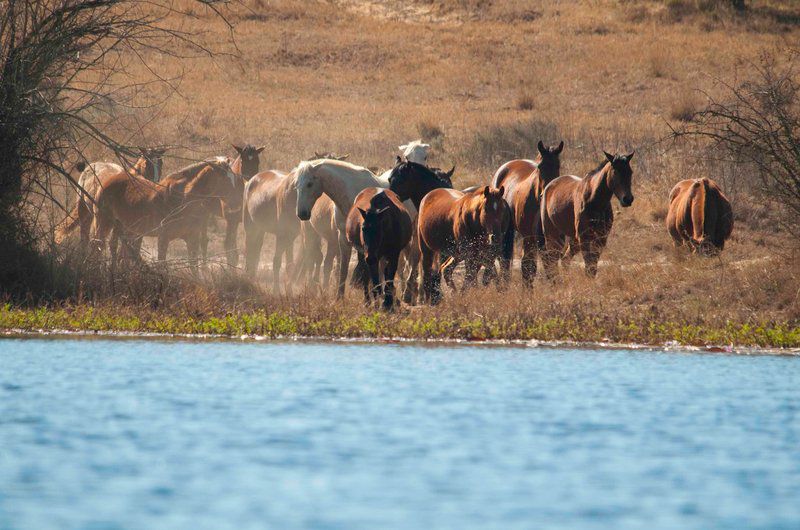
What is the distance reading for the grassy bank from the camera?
13438 millimetres

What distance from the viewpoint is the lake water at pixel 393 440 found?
6484 mm

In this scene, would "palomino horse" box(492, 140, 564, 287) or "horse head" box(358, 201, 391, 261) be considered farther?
"palomino horse" box(492, 140, 564, 287)

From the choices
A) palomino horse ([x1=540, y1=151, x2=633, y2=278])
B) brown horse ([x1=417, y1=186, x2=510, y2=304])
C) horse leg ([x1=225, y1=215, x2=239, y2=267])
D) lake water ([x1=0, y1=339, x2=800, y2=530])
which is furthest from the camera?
horse leg ([x1=225, y1=215, x2=239, y2=267])

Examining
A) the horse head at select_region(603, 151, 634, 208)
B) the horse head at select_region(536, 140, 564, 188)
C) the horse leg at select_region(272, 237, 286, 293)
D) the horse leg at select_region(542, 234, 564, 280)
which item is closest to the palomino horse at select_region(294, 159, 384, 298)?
the horse leg at select_region(272, 237, 286, 293)

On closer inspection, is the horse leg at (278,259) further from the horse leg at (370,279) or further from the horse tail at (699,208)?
the horse tail at (699,208)

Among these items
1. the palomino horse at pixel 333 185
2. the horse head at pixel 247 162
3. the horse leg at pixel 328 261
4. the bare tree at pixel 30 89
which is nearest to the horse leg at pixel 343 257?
the palomino horse at pixel 333 185

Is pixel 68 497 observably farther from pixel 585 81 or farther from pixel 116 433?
pixel 585 81

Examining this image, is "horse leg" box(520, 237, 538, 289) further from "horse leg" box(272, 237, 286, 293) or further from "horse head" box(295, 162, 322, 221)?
"horse leg" box(272, 237, 286, 293)

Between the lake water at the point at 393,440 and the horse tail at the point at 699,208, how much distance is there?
209 inches

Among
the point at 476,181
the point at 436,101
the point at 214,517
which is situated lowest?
the point at 214,517

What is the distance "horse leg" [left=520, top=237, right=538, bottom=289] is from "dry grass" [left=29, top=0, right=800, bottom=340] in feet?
3.41

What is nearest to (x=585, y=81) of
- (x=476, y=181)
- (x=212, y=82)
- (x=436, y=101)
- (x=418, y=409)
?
(x=436, y=101)

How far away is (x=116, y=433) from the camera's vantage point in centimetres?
834

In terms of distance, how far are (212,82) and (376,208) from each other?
89.3ft
